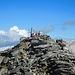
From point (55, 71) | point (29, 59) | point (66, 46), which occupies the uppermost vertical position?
point (66, 46)

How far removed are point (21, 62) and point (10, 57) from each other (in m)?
6.16

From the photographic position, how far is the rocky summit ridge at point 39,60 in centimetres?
4906

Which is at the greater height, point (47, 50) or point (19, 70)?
point (47, 50)

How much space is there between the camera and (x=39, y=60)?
54.6m

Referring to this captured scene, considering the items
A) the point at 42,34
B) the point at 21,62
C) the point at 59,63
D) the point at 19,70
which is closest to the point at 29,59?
the point at 21,62

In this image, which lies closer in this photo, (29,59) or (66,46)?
(29,59)

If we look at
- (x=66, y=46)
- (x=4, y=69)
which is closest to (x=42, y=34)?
(x=66, y=46)

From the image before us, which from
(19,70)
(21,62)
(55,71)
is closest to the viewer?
(55,71)

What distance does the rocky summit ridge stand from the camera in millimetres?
49062

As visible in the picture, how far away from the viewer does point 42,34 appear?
79.9 m

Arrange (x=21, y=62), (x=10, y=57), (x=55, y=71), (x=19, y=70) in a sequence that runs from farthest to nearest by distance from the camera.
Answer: (x=10, y=57) < (x=21, y=62) < (x=19, y=70) < (x=55, y=71)

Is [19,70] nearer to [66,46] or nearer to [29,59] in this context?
[29,59]

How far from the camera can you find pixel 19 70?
51.5 metres

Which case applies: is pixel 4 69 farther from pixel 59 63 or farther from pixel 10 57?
pixel 59 63
